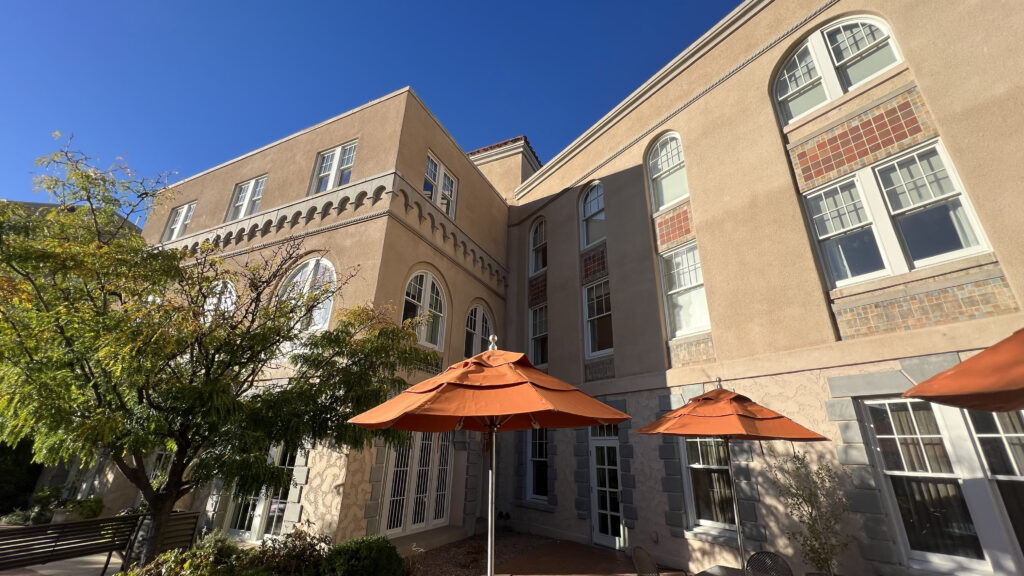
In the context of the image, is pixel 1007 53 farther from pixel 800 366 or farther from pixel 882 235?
pixel 800 366

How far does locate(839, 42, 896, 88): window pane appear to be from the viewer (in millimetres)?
7766

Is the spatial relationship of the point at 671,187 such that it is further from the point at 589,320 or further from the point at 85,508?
the point at 85,508

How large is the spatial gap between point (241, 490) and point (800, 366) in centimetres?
890

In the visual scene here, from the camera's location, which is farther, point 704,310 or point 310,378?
point 704,310

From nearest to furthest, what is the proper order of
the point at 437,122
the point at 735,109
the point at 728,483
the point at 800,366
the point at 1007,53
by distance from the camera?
the point at 1007,53, the point at 800,366, the point at 728,483, the point at 735,109, the point at 437,122

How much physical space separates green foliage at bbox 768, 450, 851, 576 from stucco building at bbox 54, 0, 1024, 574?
22 cm

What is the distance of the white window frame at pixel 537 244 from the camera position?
14120mm

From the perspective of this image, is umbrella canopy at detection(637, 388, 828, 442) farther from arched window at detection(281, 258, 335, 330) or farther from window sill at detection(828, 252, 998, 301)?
arched window at detection(281, 258, 335, 330)

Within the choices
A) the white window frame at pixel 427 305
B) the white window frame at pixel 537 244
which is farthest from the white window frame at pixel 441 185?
the white window frame at pixel 537 244

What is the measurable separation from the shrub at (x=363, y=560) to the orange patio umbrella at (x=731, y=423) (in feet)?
14.3

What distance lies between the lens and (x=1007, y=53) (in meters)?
6.32

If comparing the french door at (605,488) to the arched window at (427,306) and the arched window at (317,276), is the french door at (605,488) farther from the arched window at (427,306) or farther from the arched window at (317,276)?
the arched window at (317,276)

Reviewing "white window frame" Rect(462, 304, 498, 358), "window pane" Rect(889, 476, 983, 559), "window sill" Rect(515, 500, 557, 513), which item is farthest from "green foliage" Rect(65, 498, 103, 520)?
"window pane" Rect(889, 476, 983, 559)

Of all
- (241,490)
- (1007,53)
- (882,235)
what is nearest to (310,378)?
(241,490)
